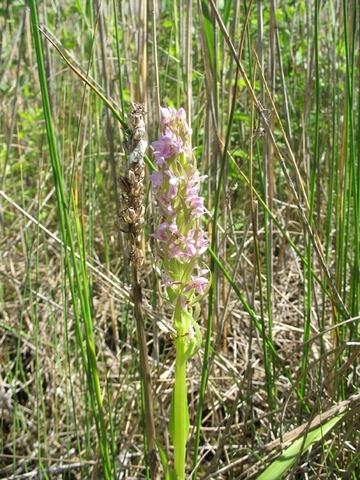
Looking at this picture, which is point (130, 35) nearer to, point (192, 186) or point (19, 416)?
point (19, 416)

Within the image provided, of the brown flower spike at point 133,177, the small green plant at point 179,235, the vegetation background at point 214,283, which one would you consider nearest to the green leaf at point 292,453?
the vegetation background at point 214,283

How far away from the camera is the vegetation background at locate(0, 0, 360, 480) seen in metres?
0.94

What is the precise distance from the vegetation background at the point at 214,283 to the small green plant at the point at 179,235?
A: 0.08m

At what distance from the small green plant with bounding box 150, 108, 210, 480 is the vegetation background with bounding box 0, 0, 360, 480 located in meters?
0.08

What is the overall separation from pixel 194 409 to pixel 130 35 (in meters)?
1.36

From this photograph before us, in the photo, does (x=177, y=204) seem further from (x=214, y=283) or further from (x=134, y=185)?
(x=214, y=283)

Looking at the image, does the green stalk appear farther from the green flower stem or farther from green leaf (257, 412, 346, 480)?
green leaf (257, 412, 346, 480)

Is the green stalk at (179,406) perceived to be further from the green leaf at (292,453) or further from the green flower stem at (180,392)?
the green leaf at (292,453)

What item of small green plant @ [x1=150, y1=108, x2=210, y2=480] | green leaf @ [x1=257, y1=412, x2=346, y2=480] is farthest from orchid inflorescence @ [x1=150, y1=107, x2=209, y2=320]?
green leaf @ [x1=257, y1=412, x2=346, y2=480]

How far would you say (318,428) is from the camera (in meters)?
0.91

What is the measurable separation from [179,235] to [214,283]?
1.99ft

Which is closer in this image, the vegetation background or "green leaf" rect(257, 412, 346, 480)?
"green leaf" rect(257, 412, 346, 480)

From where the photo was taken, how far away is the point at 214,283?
1.26 m

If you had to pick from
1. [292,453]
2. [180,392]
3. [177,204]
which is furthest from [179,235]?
[292,453]
